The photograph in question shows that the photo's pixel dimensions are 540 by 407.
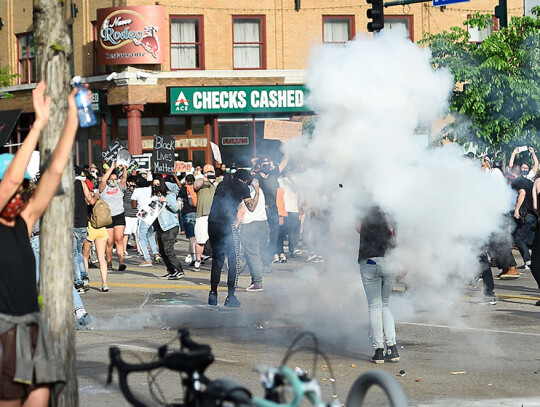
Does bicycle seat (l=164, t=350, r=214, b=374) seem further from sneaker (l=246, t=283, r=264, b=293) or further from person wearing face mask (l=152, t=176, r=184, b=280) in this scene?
person wearing face mask (l=152, t=176, r=184, b=280)

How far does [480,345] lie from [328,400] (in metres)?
3.08

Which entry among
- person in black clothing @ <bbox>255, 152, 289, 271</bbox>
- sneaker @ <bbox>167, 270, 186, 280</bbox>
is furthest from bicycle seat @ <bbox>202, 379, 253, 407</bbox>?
person in black clothing @ <bbox>255, 152, 289, 271</bbox>

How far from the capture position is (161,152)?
24719mm

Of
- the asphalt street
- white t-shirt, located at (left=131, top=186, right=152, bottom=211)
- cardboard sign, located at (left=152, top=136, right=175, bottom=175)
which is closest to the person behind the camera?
the asphalt street

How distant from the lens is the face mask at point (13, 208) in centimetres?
485

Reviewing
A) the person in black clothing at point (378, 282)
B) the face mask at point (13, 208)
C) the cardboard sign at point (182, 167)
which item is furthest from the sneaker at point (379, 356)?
the cardboard sign at point (182, 167)

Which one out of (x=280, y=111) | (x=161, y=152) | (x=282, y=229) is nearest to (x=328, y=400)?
(x=282, y=229)

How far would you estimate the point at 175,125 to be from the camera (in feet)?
110

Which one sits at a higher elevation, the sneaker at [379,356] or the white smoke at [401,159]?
the white smoke at [401,159]

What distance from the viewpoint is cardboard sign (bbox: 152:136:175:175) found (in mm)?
24484

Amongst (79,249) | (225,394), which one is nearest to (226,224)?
(79,249)

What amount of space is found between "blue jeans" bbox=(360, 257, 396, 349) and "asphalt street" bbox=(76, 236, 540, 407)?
11.4 inches

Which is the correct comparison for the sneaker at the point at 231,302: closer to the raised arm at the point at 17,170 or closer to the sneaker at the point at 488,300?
the sneaker at the point at 488,300

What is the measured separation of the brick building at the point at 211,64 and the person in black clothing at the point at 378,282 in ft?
75.2
